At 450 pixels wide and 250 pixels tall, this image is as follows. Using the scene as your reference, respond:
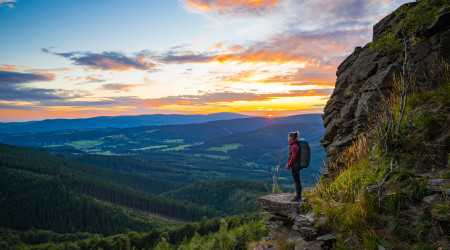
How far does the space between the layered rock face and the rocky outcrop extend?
4.73 meters

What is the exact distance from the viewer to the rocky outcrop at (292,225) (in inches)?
300

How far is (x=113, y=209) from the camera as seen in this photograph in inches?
6137

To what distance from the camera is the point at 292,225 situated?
33.0 ft

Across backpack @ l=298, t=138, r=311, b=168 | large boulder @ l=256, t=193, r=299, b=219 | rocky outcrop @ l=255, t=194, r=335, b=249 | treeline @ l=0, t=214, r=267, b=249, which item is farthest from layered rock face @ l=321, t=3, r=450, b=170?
treeline @ l=0, t=214, r=267, b=249

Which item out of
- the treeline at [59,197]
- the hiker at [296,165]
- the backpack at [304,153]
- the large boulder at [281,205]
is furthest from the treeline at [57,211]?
the backpack at [304,153]

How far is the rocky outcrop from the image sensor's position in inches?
300

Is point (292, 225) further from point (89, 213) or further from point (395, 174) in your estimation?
point (89, 213)

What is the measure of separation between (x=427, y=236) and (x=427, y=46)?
404 inches

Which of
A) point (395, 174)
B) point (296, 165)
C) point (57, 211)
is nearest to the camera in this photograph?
point (395, 174)

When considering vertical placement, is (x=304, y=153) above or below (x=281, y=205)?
above

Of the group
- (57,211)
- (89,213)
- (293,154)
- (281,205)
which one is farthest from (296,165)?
(57,211)

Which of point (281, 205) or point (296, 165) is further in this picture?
point (296, 165)

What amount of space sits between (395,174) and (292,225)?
14.6ft

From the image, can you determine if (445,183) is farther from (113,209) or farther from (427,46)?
(113,209)
